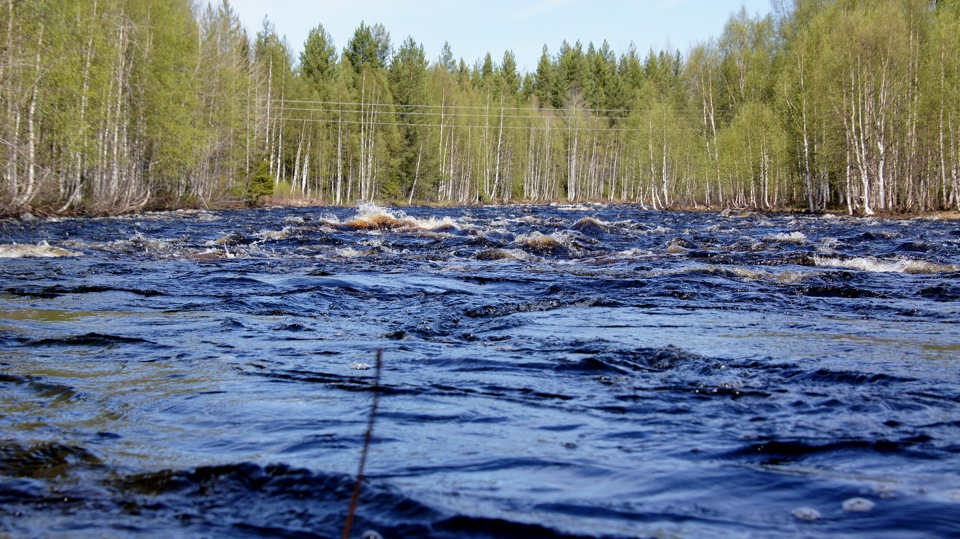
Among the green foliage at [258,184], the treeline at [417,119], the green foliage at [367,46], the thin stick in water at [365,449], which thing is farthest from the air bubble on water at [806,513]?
the green foliage at [367,46]

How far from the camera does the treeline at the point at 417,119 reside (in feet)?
71.3

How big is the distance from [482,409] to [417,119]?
58159mm

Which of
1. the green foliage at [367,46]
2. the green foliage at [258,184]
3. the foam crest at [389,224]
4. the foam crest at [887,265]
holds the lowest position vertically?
the foam crest at [887,265]

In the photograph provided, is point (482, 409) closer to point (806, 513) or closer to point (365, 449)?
point (365, 449)

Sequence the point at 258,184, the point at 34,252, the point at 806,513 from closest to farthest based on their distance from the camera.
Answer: the point at 806,513 < the point at 34,252 < the point at 258,184

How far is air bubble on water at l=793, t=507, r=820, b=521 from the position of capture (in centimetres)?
218

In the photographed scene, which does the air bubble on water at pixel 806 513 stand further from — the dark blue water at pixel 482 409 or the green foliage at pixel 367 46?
the green foliage at pixel 367 46

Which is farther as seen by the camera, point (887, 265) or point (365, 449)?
point (887, 265)

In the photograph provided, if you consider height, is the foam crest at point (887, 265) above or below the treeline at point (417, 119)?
below

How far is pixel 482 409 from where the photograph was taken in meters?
3.43

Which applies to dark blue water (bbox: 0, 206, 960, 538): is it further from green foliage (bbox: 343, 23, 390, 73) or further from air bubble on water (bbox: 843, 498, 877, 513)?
green foliage (bbox: 343, 23, 390, 73)

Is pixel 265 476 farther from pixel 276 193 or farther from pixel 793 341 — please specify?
pixel 276 193

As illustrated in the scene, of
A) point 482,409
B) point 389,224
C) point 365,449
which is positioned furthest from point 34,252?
point 365,449

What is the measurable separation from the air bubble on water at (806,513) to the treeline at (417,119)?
1772 cm
